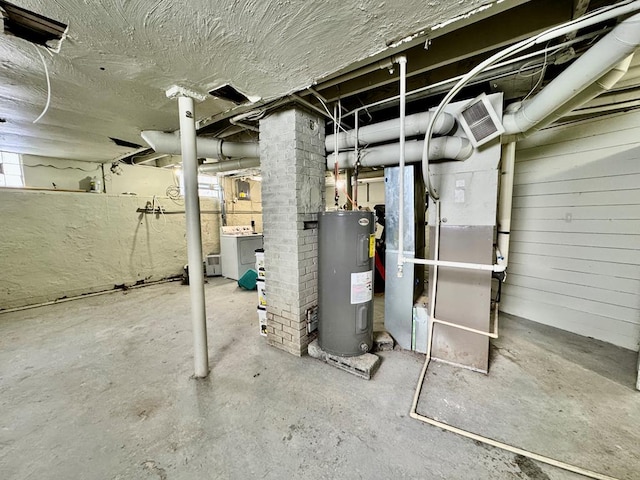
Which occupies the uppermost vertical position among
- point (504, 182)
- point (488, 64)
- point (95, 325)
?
point (488, 64)

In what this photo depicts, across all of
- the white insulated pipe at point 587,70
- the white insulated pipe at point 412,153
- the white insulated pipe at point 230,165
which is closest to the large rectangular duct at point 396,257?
the white insulated pipe at point 412,153

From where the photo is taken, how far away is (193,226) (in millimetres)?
2008

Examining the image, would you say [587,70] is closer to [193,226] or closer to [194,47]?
[194,47]

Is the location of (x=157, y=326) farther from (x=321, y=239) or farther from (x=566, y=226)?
(x=566, y=226)

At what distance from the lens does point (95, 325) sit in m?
3.13

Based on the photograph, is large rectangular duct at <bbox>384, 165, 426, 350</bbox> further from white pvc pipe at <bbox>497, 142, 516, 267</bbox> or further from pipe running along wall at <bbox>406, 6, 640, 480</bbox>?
white pvc pipe at <bbox>497, 142, 516, 267</bbox>

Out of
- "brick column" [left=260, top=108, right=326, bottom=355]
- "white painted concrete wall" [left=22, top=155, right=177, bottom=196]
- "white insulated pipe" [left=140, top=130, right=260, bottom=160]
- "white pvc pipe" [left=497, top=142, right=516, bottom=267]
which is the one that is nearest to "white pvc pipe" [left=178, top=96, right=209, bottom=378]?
"brick column" [left=260, top=108, right=326, bottom=355]

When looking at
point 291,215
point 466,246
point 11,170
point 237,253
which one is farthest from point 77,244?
point 466,246

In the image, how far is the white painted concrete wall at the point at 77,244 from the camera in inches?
144

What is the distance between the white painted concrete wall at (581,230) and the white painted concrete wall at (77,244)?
5.93 m

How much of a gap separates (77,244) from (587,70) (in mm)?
6162

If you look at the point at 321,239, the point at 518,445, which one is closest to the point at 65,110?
the point at 321,239

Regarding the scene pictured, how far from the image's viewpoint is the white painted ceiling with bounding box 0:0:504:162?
116cm

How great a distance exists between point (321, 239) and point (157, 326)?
242cm
